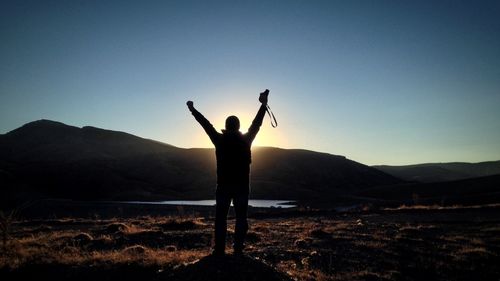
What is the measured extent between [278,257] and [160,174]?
406 feet

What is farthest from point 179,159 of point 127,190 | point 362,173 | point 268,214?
point 268,214

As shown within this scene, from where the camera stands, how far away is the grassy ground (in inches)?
305

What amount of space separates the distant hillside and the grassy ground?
78482 mm

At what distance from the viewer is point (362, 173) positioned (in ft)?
562

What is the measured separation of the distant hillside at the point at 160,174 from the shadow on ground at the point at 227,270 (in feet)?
287

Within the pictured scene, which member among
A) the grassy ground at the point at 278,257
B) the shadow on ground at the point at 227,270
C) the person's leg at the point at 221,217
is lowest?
the grassy ground at the point at 278,257

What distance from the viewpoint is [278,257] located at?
37.7ft

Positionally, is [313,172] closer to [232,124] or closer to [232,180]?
[232,124]

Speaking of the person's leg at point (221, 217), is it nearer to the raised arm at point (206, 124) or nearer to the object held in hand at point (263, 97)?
the raised arm at point (206, 124)

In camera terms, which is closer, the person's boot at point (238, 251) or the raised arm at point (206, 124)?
the person's boot at point (238, 251)

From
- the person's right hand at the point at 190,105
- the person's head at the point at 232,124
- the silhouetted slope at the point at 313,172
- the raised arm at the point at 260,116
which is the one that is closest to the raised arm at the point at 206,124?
the person's right hand at the point at 190,105

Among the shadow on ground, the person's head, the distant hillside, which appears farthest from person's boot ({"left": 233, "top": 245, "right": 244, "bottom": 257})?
the distant hillside

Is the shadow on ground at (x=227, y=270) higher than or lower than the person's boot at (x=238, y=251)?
lower

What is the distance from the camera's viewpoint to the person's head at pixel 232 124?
7.88 meters
